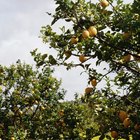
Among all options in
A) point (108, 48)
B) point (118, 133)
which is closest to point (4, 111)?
point (118, 133)

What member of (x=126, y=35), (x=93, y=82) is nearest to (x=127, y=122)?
(x=93, y=82)

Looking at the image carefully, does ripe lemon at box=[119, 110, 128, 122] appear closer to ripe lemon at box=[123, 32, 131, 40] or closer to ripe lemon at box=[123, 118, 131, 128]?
ripe lemon at box=[123, 118, 131, 128]

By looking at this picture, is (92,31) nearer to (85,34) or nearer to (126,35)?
(85,34)

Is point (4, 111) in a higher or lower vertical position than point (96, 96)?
higher

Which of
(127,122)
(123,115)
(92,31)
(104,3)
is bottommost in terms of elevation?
(127,122)

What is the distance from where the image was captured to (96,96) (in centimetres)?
685

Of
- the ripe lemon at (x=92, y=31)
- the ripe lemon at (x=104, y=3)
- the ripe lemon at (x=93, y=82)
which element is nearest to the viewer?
the ripe lemon at (x=92, y=31)

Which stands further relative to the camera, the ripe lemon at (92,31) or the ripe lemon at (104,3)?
the ripe lemon at (104,3)

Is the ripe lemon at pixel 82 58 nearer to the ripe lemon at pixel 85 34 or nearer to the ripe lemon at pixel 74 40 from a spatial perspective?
the ripe lemon at pixel 74 40

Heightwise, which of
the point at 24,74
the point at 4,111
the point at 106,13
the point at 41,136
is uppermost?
the point at 24,74

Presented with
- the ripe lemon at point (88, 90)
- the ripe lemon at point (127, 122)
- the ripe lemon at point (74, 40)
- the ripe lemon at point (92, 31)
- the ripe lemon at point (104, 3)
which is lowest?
the ripe lemon at point (127, 122)

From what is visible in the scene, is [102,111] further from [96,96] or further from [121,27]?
[121,27]

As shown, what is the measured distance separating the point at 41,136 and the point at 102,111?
5311 millimetres

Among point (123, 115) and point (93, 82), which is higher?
point (93, 82)
